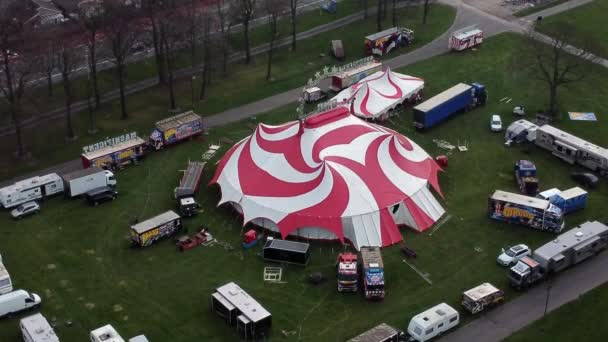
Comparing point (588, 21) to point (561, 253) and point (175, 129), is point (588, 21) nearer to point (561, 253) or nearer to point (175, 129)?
point (561, 253)

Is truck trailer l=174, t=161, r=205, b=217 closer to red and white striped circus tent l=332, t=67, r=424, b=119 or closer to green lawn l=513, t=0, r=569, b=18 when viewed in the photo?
red and white striped circus tent l=332, t=67, r=424, b=119

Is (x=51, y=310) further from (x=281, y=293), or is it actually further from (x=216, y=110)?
(x=216, y=110)

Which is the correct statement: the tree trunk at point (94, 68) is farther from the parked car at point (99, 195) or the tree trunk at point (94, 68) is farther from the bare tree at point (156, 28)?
the parked car at point (99, 195)

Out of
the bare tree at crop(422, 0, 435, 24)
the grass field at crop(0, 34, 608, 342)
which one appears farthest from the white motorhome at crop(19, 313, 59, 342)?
the bare tree at crop(422, 0, 435, 24)

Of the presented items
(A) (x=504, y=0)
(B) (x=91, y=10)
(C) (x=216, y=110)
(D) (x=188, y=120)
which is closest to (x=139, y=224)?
(D) (x=188, y=120)

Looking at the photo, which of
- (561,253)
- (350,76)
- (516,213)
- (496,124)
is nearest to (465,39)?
(350,76)
